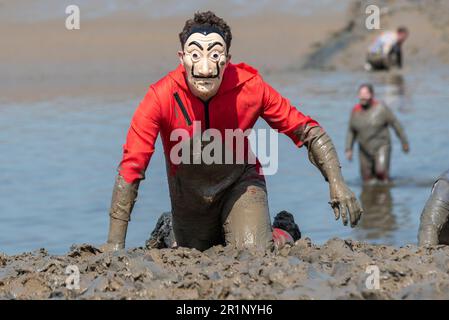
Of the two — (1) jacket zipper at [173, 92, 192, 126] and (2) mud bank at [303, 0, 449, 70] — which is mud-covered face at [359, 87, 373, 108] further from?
(2) mud bank at [303, 0, 449, 70]

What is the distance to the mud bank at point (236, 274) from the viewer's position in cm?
684

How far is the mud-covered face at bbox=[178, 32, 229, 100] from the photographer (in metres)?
7.87

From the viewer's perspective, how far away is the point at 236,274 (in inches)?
284

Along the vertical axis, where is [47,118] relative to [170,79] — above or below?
above

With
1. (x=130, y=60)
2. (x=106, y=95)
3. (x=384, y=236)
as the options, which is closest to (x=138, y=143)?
(x=384, y=236)

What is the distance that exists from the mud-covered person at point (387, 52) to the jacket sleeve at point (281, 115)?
63.8ft

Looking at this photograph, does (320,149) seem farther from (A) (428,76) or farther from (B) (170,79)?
(A) (428,76)

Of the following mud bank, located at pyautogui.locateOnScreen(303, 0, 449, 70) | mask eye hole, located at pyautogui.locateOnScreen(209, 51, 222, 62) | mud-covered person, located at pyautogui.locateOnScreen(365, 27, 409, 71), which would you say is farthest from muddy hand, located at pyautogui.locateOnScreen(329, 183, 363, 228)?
mud bank, located at pyautogui.locateOnScreen(303, 0, 449, 70)

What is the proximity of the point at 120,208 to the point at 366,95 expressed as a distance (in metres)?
10.0

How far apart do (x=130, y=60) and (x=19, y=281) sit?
65.2ft

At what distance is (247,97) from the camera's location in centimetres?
810

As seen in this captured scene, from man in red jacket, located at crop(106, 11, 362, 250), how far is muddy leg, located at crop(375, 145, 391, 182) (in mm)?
8760

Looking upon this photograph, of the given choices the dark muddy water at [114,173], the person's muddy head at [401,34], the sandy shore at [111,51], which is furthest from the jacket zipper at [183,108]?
the person's muddy head at [401,34]

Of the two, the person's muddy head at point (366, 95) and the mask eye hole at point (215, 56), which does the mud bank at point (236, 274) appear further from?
the person's muddy head at point (366, 95)
